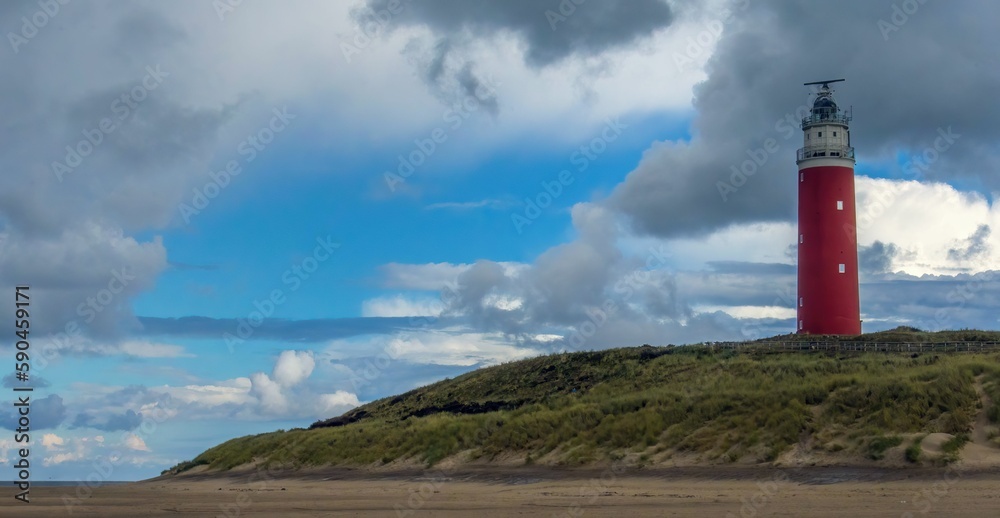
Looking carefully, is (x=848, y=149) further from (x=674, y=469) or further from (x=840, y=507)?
(x=840, y=507)

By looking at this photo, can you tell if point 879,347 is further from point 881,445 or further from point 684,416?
point 881,445

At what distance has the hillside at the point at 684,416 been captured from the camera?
3070cm

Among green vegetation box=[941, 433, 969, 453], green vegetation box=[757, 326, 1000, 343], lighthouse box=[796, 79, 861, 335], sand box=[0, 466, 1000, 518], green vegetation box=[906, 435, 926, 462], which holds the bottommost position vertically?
sand box=[0, 466, 1000, 518]

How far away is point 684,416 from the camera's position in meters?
36.3

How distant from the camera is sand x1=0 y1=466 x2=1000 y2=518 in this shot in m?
22.5

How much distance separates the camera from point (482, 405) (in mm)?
51156

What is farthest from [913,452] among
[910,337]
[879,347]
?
[910,337]

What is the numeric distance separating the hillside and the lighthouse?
376 cm

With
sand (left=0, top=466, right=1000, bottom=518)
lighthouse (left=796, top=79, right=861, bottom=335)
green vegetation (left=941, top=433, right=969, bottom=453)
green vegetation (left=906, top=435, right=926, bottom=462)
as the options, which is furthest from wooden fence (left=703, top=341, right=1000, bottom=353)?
sand (left=0, top=466, right=1000, bottom=518)

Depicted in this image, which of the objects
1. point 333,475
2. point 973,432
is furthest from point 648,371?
point 973,432

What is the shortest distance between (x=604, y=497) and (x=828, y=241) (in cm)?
3498

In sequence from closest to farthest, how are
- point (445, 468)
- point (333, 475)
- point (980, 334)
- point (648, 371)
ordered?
1. point (445, 468)
2. point (333, 475)
3. point (648, 371)
4. point (980, 334)

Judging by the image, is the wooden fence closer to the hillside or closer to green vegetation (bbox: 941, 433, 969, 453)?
the hillside

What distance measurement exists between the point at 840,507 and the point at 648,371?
28.9 meters
